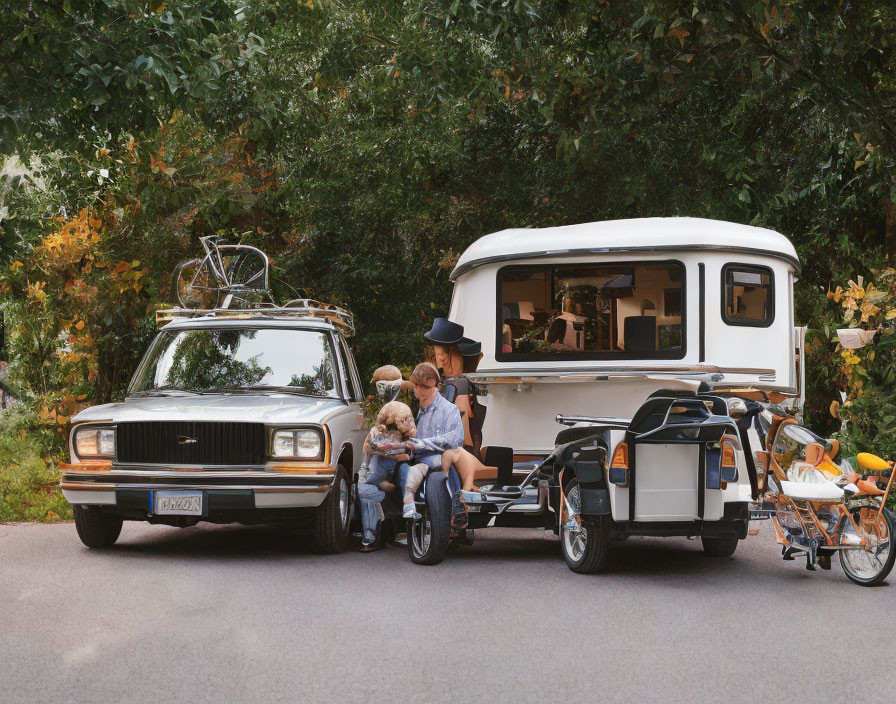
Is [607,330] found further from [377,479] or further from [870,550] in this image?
[870,550]

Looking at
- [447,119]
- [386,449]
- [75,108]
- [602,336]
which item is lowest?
[386,449]

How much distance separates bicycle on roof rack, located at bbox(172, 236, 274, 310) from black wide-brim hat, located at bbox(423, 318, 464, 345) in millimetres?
3082

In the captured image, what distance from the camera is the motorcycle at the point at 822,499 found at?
27.9ft

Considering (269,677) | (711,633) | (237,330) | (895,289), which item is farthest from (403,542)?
(895,289)

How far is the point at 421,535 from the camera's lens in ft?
32.0

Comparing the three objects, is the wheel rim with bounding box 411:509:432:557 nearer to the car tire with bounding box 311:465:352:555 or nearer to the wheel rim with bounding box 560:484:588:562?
the car tire with bounding box 311:465:352:555

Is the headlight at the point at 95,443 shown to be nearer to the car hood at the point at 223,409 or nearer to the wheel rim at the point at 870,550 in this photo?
the car hood at the point at 223,409

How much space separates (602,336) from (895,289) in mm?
4151

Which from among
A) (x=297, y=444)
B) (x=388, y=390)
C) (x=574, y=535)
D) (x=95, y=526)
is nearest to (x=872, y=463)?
(x=574, y=535)

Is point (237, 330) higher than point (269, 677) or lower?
higher

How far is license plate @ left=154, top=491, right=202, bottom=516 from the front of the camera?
9.40 m

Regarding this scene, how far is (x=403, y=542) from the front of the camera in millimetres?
11102

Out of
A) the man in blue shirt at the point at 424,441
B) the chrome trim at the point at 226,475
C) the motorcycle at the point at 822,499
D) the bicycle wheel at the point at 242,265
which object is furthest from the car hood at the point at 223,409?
the bicycle wheel at the point at 242,265

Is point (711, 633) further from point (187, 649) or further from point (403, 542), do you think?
point (403, 542)
